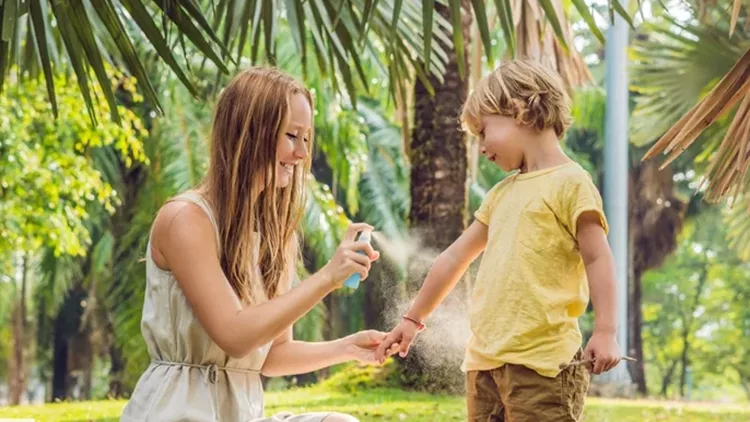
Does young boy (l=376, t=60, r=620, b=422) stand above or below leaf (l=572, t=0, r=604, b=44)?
below

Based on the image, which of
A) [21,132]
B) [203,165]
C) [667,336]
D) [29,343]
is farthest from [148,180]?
[667,336]

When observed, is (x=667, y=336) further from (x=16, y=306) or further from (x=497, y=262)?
(x=497, y=262)

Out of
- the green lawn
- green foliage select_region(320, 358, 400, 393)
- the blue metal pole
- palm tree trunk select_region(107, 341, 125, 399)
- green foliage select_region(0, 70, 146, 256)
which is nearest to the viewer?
the green lawn

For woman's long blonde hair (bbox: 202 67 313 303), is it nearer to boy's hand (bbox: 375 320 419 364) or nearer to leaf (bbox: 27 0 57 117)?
boy's hand (bbox: 375 320 419 364)

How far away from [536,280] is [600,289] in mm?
170

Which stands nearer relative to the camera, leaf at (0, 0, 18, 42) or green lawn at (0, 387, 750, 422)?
leaf at (0, 0, 18, 42)

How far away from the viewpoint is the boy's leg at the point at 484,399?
2770 millimetres

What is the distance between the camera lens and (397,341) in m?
2.86

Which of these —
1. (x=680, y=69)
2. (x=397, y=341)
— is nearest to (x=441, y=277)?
(x=397, y=341)

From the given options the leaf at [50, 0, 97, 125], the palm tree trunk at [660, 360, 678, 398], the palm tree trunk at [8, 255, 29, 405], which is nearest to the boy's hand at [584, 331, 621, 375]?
the leaf at [50, 0, 97, 125]

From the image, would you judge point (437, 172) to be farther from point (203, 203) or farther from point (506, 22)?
point (203, 203)

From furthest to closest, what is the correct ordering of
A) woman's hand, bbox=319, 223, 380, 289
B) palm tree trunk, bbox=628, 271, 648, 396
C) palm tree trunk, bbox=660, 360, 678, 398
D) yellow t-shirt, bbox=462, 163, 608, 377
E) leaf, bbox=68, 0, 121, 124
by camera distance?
palm tree trunk, bbox=660, 360, 678, 398, palm tree trunk, bbox=628, 271, 648, 396, leaf, bbox=68, 0, 121, 124, yellow t-shirt, bbox=462, 163, 608, 377, woman's hand, bbox=319, 223, 380, 289

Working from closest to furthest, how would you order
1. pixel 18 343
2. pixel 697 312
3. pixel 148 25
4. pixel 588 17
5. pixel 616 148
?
pixel 588 17 < pixel 148 25 < pixel 616 148 < pixel 18 343 < pixel 697 312

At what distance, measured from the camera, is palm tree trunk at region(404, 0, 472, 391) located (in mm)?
6637
